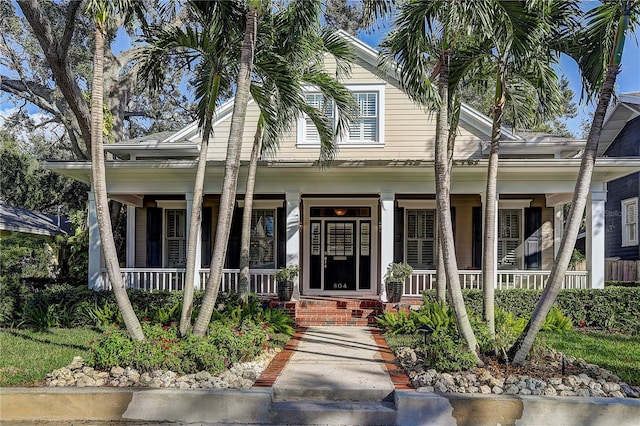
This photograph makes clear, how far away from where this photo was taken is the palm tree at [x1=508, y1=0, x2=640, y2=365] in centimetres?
588

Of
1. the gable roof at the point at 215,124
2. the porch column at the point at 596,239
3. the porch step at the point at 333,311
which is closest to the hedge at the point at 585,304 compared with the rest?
the porch column at the point at 596,239

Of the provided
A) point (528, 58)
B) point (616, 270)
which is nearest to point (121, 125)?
point (528, 58)

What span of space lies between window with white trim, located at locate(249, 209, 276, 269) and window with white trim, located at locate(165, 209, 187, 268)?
1.86 metres

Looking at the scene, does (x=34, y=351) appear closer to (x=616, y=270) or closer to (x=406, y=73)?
(x=406, y=73)

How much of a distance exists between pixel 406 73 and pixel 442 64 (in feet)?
2.15

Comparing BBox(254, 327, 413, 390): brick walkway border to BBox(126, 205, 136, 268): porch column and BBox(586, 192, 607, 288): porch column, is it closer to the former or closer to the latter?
BBox(586, 192, 607, 288): porch column

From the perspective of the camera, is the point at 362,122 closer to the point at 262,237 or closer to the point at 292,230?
the point at 292,230

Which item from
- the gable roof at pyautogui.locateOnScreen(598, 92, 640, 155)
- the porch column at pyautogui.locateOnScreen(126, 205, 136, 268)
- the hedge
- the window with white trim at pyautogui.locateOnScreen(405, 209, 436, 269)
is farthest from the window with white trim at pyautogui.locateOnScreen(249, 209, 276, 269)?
the gable roof at pyautogui.locateOnScreen(598, 92, 640, 155)

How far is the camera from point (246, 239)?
986cm

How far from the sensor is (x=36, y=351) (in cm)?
730

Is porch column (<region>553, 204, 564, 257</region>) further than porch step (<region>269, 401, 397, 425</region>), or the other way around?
porch column (<region>553, 204, 564, 257</region>)

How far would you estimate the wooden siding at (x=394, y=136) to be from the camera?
41.5ft

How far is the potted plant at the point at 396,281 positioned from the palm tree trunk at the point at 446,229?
4.07 meters

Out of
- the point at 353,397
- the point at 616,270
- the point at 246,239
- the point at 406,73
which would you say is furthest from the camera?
the point at 616,270
